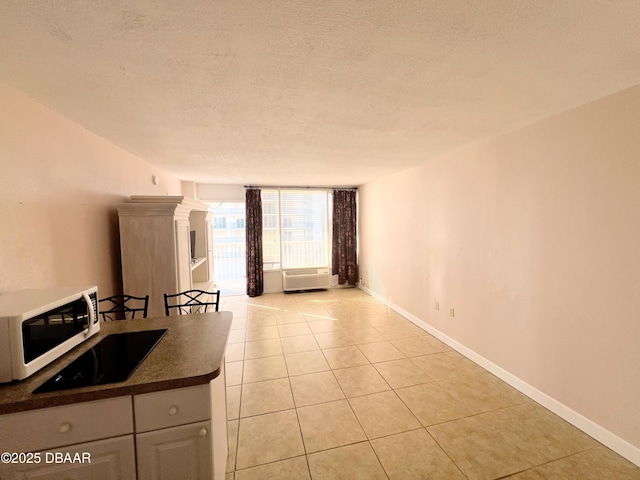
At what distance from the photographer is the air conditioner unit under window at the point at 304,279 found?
591 cm

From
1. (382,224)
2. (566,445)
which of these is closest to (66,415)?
(566,445)

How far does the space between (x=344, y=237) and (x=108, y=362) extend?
5268mm

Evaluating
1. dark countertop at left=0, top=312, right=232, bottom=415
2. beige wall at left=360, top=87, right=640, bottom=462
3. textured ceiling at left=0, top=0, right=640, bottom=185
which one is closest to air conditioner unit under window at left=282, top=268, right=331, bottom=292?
beige wall at left=360, top=87, right=640, bottom=462

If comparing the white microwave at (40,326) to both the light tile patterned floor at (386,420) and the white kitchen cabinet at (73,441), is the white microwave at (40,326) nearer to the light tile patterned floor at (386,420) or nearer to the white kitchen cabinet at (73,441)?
the white kitchen cabinet at (73,441)

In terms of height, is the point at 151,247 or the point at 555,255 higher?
the point at 151,247

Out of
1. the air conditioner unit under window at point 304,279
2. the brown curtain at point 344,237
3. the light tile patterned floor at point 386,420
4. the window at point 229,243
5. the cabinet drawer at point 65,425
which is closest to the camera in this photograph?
the cabinet drawer at point 65,425

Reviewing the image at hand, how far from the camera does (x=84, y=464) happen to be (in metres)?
1.07

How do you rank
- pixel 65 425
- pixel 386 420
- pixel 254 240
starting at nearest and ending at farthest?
pixel 65 425 → pixel 386 420 → pixel 254 240

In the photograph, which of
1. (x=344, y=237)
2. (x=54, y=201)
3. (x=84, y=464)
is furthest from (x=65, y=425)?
(x=344, y=237)

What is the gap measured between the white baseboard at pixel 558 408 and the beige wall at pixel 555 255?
0.7 inches

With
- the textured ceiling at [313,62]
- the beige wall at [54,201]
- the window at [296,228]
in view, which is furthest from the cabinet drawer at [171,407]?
the window at [296,228]

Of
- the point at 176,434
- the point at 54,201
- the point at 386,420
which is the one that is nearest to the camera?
the point at 176,434

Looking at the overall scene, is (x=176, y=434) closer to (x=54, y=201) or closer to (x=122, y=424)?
(x=122, y=424)

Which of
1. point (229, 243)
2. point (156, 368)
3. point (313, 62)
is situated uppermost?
point (313, 62)
